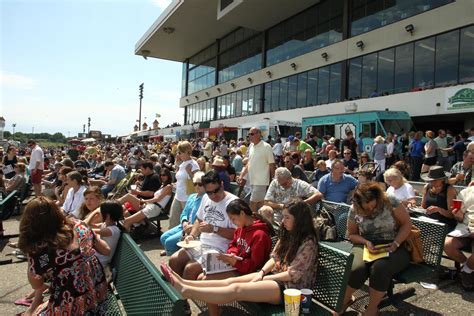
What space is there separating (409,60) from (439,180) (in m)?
15.8

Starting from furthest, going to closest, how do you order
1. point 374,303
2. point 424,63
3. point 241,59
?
point 241,59, point 424,63, point 374,303

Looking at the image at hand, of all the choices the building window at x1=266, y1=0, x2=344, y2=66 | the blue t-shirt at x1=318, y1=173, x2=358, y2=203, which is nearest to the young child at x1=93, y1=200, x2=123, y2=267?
the blue t-shirt at x1=318, y1=173, x2=358, y2=203

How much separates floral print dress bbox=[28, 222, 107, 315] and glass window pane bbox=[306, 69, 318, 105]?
23257mm

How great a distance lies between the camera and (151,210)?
660cm

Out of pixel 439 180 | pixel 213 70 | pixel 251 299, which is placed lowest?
pixel 251 299

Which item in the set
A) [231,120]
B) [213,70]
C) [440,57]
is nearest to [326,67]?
[440,57]

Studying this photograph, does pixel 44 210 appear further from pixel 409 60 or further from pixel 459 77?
pixel 409 60

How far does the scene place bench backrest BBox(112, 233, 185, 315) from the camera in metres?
2.24

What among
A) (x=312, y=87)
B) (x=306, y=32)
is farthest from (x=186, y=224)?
(x=306, y=32)

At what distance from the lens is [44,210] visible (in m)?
2.59

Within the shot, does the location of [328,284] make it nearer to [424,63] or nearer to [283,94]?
[424,63]

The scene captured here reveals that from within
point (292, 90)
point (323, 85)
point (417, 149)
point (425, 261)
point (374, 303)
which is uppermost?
point (292, 90)

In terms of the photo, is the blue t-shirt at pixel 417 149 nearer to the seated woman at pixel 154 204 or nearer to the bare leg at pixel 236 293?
the seated woman at pixel 154 204

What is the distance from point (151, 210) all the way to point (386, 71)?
17117 mm
